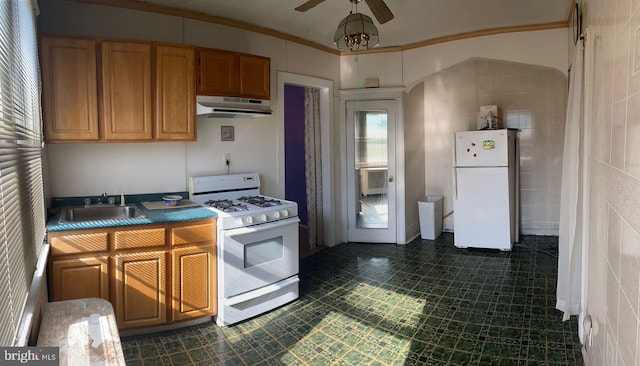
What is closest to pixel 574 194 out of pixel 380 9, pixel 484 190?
pixel 380 9

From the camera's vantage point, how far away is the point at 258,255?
3.28 metres

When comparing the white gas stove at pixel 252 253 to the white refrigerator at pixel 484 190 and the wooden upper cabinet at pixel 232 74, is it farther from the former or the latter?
the white refrigerator at pixel 484 190

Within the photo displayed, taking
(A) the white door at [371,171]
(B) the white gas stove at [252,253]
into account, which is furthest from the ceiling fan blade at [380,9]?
(A) the white door at [371,171]

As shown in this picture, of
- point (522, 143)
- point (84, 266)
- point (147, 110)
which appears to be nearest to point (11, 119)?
point (84, 266)

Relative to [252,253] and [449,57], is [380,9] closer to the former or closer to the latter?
[252,253]

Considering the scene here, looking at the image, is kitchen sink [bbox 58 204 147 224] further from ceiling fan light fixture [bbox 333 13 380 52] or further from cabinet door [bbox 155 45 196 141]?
ceiling fan light fixture [bbox 333 13 380 52]

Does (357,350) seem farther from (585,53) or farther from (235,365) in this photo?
(585,53)

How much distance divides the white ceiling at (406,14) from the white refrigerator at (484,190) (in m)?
1.37

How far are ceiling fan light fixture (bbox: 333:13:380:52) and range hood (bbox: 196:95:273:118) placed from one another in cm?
115

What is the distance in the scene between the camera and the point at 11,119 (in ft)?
5.26

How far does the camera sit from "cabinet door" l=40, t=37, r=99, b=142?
2906 mm

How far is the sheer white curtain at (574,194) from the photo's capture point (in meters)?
2.79

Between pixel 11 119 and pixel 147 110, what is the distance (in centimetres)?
168

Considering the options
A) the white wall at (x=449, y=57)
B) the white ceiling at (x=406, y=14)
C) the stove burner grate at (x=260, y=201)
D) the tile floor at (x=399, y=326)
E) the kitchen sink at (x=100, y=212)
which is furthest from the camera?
the white wall at (x=449, y=57)
